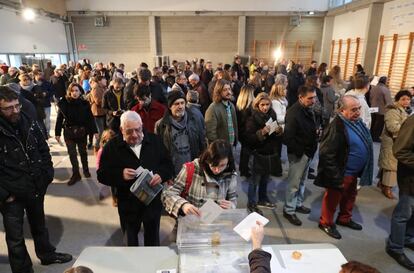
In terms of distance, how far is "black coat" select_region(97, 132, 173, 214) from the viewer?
226 centimetres

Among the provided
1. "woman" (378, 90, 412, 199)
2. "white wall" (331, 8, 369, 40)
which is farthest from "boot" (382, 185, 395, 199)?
"white wall" (331, 8, 369, 40)

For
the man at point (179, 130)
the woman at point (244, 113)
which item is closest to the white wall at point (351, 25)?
the woman at point (244, 113)

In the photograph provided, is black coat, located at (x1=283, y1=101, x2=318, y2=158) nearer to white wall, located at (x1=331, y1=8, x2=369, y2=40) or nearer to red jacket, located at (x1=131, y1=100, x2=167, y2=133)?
red jacket, located at (x1=131, y1=100, x2=167, y2=133)

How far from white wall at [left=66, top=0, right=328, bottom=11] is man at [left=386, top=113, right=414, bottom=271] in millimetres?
13218

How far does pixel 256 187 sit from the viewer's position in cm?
381

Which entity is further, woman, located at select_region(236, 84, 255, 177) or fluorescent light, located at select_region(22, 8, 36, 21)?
fluorescent light, located at select_region(22, 8, 36, 21)

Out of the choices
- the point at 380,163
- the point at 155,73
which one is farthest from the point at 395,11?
the point at 155,73

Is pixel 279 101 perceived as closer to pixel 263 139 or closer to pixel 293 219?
pixel 263 139

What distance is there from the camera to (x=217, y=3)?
14148 mm

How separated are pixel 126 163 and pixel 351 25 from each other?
41.6 feet

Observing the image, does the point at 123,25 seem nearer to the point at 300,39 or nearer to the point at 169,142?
the point at 300,39

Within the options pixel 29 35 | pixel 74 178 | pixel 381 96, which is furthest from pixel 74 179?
pixel 29 35

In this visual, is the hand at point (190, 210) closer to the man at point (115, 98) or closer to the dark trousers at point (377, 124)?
the man at point (115, 98)

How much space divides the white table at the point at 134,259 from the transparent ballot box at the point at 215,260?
0.11 meters
